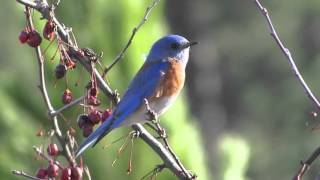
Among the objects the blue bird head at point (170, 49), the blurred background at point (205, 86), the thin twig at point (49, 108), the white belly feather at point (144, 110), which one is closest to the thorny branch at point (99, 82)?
the thin twig at point (49, 108)

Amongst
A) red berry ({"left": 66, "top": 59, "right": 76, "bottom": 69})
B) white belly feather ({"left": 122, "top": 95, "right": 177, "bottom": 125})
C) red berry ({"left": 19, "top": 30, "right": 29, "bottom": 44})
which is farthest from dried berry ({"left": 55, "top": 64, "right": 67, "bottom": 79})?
white belly feather ({"left": 122, "top": 95, "right": 177, "bottom": 125})

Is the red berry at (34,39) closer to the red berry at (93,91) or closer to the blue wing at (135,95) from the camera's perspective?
the red berry at (93,91)

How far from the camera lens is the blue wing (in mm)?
2875

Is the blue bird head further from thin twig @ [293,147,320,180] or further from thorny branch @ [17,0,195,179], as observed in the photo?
thin twig @ [293,147,320,180]

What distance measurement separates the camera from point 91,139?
2811 mm

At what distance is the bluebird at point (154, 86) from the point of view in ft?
9.72

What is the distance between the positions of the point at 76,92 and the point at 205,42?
9543 mm

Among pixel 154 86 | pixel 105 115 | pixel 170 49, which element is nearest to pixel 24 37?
pixel 105 115

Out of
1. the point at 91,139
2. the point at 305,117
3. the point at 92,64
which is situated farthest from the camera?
the point at 305,117

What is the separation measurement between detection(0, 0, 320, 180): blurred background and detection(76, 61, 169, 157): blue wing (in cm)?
63

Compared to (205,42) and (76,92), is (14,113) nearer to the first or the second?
(76,92)

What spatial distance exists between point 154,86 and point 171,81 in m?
0.09

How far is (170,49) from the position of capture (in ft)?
12.1

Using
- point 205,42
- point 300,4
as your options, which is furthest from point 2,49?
point 300,4
